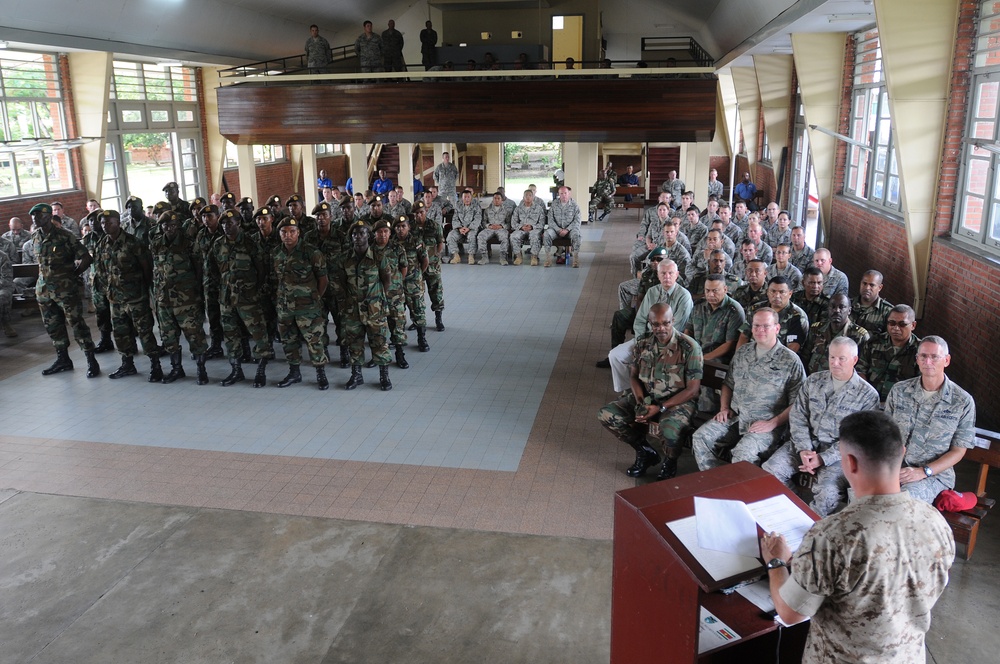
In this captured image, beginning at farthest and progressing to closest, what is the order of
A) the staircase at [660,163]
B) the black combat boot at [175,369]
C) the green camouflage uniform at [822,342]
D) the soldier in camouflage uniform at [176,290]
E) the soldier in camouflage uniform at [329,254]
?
the staircase at [660,163]
the black combat boot at [175,369]
the soldier in camouflage uniform at [329,254]
the soldier in camouflage uniform at [176,290]
the green camouflage uniform at [822,342]

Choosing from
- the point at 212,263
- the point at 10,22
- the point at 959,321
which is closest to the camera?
the point at 959,321

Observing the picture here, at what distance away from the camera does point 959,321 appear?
6969mm

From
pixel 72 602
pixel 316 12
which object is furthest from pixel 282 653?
pixel 316 12

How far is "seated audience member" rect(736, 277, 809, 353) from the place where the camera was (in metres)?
6.16

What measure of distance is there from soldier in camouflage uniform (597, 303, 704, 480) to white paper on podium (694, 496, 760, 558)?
2703mm

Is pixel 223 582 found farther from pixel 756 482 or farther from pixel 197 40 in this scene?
pixel 197 40

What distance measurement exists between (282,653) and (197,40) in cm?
1576

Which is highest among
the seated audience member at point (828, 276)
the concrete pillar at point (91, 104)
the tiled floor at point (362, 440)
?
the concrete pillar at point (91, 104)

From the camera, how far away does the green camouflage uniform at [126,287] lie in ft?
25.2

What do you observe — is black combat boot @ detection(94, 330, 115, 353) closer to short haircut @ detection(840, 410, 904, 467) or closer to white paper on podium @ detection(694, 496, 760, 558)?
white paper on podium @ detection(694, 496, 760, 558)

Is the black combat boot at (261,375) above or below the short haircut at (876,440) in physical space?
below

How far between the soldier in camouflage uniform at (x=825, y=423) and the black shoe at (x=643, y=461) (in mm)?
1000

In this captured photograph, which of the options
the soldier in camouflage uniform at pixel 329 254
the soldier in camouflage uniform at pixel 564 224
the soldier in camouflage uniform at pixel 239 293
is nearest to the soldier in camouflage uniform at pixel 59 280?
the soldier in camouflage uniform at pixel 239 293

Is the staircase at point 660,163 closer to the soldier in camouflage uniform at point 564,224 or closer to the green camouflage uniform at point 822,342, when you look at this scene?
the soldier in camouflage uniform at point 564,224
